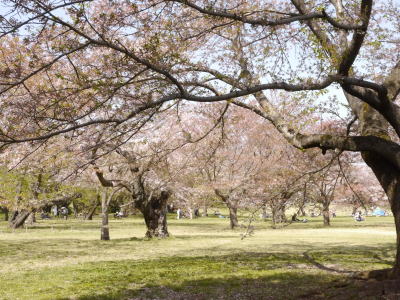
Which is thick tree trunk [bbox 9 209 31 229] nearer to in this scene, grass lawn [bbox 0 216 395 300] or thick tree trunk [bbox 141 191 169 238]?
thick tree trunk [bbox 141 191 169 238]

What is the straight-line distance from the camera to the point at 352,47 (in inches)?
282

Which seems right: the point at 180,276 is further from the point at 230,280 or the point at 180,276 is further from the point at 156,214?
the point at 156,214

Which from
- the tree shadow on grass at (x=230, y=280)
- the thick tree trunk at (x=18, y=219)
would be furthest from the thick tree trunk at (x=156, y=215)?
the thick tree trunk at (x=18, y=219)

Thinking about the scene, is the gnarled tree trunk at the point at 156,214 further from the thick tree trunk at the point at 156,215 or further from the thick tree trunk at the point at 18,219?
the thick tree trunk at the point at 18,219

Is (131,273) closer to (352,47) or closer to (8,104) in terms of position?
(8,104)

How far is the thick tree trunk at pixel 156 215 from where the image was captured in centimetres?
2519

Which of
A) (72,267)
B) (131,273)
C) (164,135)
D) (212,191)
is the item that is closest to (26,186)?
(212,191)

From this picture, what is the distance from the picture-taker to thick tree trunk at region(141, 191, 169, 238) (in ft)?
82.6

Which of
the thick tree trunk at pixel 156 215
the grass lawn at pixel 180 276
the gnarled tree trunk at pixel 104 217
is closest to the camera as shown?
the grass lawn at pixel 180 276

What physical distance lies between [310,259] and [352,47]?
922 cm

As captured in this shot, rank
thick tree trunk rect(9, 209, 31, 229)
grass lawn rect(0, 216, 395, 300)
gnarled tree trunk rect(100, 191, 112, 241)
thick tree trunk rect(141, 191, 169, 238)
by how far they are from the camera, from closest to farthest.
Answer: grass lawn rect(0, 216, 395, 300), gnarled tree trunk rect(100, 191, 112, 241), thick tree trunk rect(141, 191, 169, 238), thick tree trunk rect(9, 209, 31, 229)

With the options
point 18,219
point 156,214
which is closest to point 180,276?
point 156,214

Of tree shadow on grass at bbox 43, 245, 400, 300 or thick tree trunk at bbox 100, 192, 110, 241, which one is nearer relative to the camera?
tree shadow on grass at bbox 43, 245, 400, 300

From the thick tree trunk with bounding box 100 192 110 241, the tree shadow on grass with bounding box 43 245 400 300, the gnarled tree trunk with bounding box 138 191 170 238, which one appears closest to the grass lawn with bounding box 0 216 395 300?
the tree shadow on grass with bounding box 43 245 400 300
